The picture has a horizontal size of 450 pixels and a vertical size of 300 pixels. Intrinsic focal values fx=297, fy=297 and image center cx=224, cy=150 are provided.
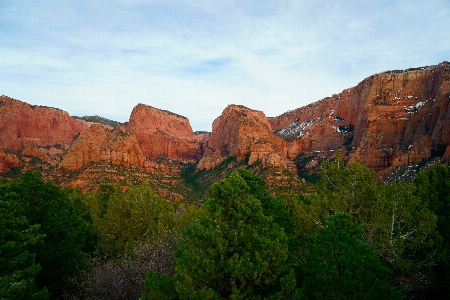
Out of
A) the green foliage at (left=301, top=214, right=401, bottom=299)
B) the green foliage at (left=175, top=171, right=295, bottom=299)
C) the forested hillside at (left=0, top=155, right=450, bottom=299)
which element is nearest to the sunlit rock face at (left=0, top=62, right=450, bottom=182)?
the forested hillside at (left=0, top=155, right=450, bottom=299)

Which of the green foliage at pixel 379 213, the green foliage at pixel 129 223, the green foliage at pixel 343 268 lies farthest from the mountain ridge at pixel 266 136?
the green foliage at pixel 343 268

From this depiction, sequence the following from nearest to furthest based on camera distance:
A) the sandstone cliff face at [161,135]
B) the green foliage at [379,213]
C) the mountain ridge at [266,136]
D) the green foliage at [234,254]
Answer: the green foliage at [234,254] → the green foliage at [379,213] → the mountain ridge at [266,136] → the sandstone cliff face at [161,135]

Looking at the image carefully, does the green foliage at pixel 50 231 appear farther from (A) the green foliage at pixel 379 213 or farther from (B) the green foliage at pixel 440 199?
A: (B) the green foliage at pixel 440 199

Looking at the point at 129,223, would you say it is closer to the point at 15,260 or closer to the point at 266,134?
the point at 15,260

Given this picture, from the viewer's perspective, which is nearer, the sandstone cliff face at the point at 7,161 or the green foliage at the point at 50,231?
the green foliage at the point at 50,231

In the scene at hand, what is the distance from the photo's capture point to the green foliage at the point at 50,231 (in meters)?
17.8

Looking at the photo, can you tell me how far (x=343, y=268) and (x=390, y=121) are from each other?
119 meters

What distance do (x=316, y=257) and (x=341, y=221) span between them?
168 cm

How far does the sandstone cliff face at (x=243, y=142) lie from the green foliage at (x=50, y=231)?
256 ft

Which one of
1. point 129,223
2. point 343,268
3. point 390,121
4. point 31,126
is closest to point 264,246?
point 343,268

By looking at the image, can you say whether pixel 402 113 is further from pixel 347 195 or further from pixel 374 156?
pixel 347 195

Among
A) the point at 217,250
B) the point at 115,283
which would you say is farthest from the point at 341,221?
the point at 115,283

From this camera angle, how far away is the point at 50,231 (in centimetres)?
1833

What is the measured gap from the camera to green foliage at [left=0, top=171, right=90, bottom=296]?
58.4ft
